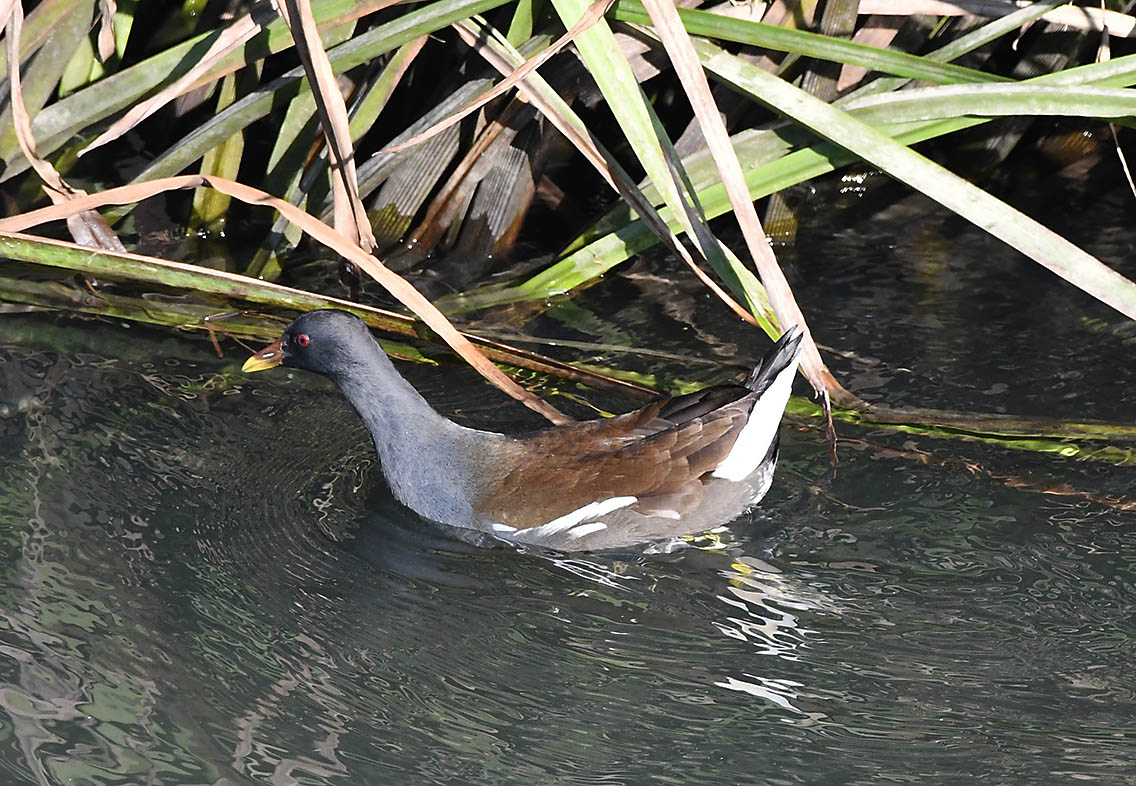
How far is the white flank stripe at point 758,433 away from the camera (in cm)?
334

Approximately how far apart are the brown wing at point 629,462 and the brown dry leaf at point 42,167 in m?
1.38

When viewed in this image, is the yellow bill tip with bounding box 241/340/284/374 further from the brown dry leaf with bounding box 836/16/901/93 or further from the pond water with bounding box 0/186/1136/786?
the brown dry leaf with bounding box 836/16/901/93

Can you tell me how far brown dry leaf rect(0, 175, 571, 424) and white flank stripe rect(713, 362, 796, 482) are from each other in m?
0.58

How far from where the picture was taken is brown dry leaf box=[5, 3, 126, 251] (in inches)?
131

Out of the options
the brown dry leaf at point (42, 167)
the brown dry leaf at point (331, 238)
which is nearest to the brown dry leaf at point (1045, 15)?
the brown dry leaf at point (331, 238)

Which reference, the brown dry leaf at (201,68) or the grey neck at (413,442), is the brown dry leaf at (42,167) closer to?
the brown dry leaf at (201,68)

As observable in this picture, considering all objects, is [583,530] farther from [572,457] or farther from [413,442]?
[413,442]

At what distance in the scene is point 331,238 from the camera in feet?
11.1

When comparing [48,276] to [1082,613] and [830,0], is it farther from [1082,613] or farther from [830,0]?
[1082,613]

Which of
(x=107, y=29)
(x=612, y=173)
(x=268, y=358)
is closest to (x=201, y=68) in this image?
(x=107, y=29)

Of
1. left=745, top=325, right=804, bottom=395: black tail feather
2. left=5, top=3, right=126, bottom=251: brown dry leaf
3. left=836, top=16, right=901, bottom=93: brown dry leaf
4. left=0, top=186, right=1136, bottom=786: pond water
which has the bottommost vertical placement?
left=0, top=186, right=1136, bottom=786: pond water

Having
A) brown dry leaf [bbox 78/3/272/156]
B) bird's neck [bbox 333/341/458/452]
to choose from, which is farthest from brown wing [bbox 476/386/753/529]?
brown dry leaf [bbox 78/3/272/156]

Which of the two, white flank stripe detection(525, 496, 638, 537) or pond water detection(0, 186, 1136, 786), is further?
white flank stripe detection(525, 496, 638, 537)

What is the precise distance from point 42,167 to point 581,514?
162 cm
